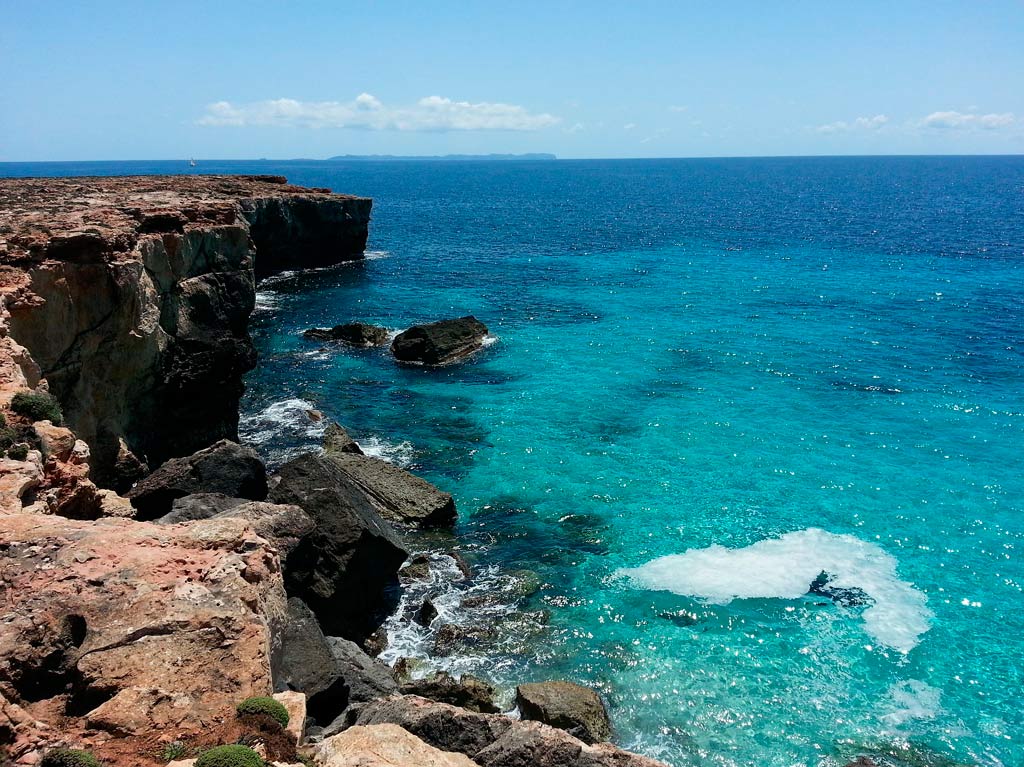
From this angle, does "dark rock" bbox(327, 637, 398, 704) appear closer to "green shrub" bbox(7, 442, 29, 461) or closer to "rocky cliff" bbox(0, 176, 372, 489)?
"green shrub" bbox(7, 442, 29, 461)

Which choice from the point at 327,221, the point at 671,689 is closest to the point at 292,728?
the point at 671,689

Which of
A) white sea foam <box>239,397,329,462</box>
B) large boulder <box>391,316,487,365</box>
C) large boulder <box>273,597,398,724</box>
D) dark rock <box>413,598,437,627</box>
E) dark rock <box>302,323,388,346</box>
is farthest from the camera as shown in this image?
dark rock <box>302,323,388,346</box>

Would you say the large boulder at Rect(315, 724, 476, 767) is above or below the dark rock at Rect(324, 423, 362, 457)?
above

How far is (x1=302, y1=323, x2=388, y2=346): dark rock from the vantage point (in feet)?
185

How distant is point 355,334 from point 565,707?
4109cm

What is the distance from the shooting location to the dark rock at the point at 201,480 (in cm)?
2336

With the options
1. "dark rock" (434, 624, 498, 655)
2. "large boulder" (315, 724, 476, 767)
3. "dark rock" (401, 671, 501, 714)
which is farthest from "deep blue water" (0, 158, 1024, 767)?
"large boulder" (315, 724, 476, 767)

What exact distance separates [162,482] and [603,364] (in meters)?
34.5

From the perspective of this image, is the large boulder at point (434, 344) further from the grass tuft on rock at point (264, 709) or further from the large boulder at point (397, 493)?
the grass tuft on rock at point (264, 709)

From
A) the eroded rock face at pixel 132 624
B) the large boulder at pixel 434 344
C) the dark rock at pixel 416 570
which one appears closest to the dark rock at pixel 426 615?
the dark rock at pixel 416 570

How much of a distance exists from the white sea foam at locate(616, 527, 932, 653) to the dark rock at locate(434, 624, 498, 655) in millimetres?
6351

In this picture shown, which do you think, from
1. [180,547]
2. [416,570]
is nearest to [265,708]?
[180,547]

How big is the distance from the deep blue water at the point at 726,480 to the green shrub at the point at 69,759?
14559 millimetres

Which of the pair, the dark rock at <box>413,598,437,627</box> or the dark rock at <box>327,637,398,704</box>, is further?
the dark rock at <box>413,598,437,627</box>
